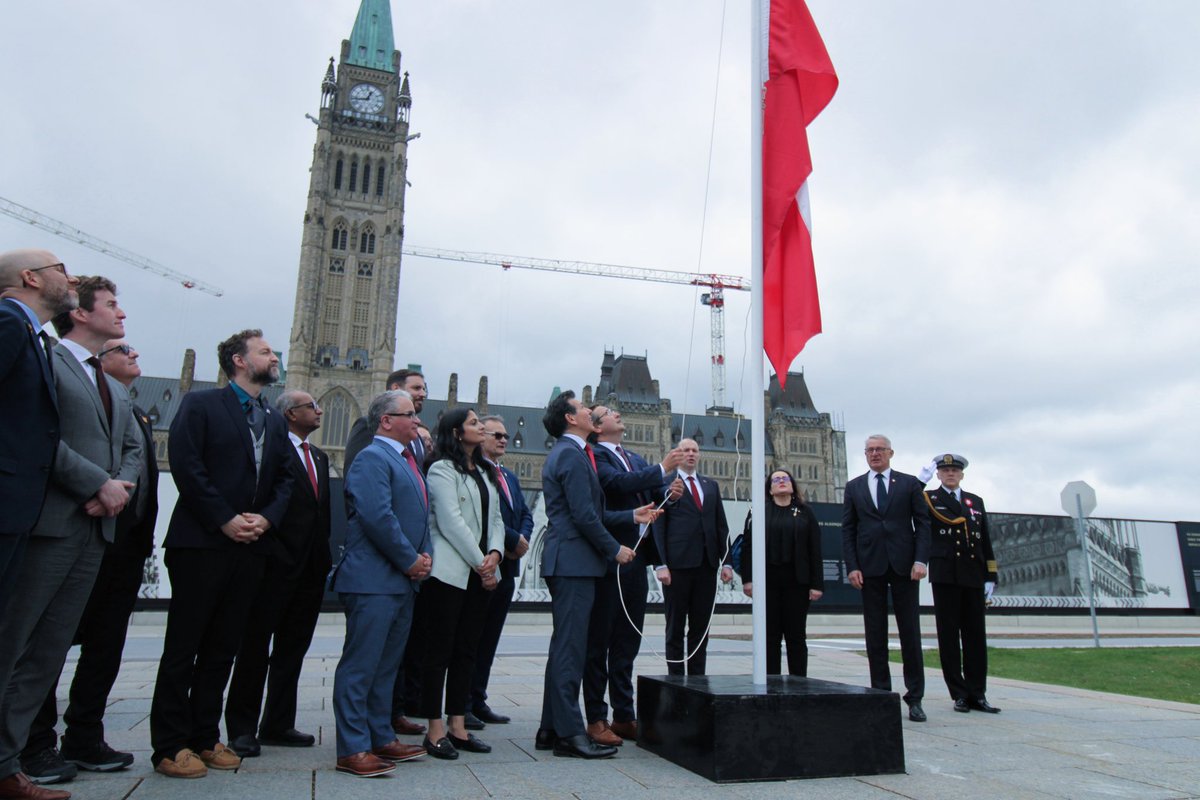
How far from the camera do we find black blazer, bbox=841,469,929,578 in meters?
6.62

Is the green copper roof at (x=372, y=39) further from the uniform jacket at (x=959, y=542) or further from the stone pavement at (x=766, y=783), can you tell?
the stone pavement at (x=766, y=783)

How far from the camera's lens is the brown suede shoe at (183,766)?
147 inches

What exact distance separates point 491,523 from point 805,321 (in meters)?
2.55

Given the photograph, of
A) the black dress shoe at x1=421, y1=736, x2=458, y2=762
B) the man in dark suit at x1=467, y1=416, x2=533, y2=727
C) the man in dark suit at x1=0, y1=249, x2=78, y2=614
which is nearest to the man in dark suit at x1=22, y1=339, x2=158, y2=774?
the man in dark suit at x1=0, y1=249, x2=78, y2=614

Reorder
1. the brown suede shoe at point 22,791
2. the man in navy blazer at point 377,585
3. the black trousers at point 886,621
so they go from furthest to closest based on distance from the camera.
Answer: the black trousers at point 886,621 → the man in navy blazer at point 377,585 → the brown suede shoe at point 22,791

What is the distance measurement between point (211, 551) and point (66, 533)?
780mm

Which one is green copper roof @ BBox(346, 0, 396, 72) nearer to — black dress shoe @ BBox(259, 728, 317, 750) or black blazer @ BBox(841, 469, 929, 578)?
black blazer @ BBox(841, 469, 929, 578)

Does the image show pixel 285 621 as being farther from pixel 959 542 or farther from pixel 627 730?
pixel 959 542

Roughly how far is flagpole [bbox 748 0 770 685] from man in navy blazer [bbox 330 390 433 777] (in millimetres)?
2020

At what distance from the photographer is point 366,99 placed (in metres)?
86.9

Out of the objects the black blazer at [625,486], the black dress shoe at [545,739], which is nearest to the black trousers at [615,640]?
the black blazer at [625,486]

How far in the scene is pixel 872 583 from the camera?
22.2ft

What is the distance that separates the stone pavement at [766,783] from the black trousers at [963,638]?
257 mm

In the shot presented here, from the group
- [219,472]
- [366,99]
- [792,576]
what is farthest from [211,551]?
[366,99]
